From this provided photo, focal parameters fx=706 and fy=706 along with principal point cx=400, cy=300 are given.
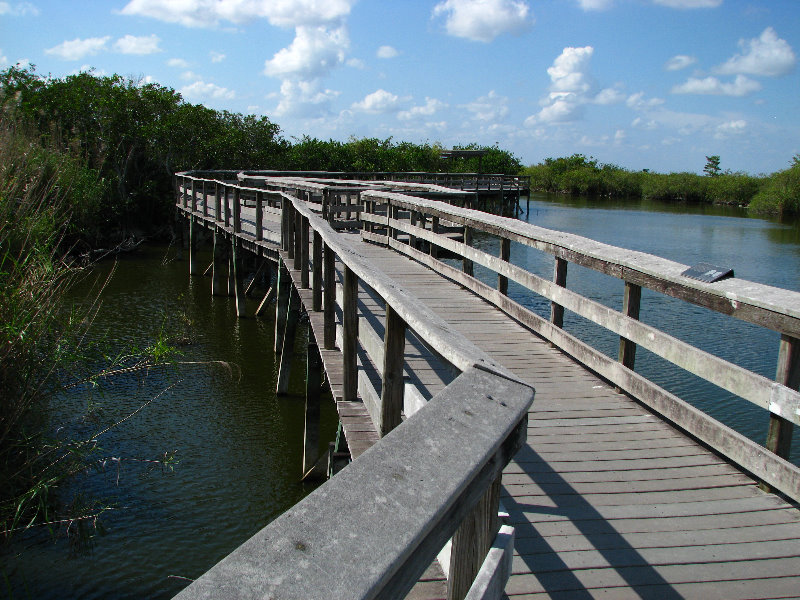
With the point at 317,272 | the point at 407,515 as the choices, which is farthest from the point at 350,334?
the point at 407,515

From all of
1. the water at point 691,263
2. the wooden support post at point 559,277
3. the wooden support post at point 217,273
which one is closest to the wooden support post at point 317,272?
the wooden support post at point 559,277

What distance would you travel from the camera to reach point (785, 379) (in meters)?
3.05

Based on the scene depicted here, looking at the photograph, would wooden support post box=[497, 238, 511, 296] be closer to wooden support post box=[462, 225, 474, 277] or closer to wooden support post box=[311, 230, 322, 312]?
wooden support post box=[462, 225, 474, 277]

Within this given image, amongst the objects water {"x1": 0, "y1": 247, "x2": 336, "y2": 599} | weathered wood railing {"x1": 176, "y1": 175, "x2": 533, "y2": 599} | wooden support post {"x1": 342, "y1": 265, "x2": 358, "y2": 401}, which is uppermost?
weathered wood railing {"x1": 176, "y1": 175, "x2": 533, "y2": 599}

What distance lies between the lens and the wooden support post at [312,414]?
757 centimetres

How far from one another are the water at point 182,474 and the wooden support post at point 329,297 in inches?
71.5

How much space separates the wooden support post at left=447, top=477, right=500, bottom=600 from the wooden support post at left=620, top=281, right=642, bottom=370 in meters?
2.81

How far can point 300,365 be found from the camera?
36.1 ft

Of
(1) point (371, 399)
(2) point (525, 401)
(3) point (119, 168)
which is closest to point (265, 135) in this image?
(3) point (119, 168)

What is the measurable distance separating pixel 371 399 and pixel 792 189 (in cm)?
4549

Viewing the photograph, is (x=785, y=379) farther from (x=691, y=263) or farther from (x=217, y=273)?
(x=691, y=263)

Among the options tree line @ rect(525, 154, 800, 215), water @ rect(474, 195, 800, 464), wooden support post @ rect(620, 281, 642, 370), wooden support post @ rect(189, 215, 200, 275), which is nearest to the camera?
wooden support post @ rect(620, 281, 642, 370)

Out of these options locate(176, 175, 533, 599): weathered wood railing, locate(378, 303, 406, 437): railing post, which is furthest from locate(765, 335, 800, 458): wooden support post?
locate(176, 175, 533, 599): weathered wood railing

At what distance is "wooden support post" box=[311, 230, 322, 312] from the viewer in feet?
20.2
